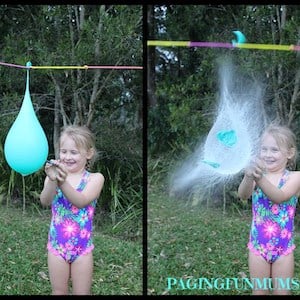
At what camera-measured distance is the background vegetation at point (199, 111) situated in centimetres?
265

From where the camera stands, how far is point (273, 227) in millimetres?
2383

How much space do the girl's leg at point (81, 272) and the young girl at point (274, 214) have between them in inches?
28.5

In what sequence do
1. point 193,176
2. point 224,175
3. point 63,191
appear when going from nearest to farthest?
point 63,191 < point 224,175 < point 193,176

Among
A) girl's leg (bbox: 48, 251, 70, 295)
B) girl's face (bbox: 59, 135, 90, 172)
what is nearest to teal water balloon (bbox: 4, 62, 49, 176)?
girl's face (bbox: 59, 135, 90, 172)

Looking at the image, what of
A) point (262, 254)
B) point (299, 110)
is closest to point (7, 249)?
point (262, 254)

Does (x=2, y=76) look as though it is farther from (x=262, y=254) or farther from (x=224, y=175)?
(x=262, y=254)

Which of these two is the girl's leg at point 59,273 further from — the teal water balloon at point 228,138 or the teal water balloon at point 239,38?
the teal water balloon at point 239,38

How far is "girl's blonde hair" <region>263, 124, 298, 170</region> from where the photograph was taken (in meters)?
2.42

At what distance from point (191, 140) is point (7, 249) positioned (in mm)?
1126

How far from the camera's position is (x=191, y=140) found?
275 centimetres

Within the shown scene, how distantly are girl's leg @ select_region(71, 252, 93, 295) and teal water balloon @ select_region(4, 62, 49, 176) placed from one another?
455 mm

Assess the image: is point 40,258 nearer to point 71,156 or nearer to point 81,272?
point 81,272

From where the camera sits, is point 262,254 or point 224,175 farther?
point 224,175

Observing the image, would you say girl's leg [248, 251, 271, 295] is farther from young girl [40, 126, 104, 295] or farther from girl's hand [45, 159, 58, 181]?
girl's hand [45, 159, 58, 181]
